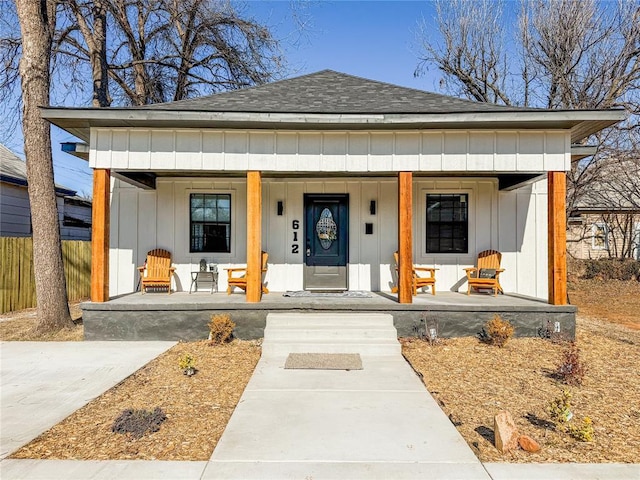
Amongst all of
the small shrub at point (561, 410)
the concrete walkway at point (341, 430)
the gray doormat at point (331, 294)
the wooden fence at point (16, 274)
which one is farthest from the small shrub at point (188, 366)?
the wooden fence at point (16, 274)

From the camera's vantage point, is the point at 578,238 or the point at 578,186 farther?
the point at 578,238

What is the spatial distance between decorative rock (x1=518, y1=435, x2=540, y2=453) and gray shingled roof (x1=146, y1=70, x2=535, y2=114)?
4.74m

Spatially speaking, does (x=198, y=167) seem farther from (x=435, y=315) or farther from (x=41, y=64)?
(x=435, y=315)

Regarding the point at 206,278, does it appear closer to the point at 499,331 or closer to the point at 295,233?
the point at 295,233

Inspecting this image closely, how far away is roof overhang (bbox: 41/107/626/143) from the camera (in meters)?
6.14

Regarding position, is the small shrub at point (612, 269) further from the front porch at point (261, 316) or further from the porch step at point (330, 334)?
the porch step at point (330, 334)

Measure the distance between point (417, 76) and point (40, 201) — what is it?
1619 cm

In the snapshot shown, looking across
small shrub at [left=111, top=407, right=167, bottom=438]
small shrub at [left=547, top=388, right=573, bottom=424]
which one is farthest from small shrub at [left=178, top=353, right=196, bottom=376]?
small shrub at [left=547, top=388, right=573, bottom=424]

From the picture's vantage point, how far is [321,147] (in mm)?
6773

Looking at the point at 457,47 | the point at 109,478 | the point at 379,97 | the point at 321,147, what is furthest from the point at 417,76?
the point at 109,478

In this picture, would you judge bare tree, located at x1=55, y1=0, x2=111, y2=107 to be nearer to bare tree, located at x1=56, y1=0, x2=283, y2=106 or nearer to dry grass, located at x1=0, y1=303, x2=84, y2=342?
bare tree, located at x1=56, y1=0, x2=283, y2=106

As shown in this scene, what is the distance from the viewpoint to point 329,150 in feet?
22.2

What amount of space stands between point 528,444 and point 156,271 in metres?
7.10

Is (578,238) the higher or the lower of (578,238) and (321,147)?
the lower
